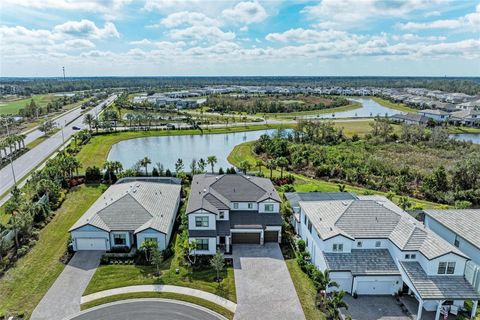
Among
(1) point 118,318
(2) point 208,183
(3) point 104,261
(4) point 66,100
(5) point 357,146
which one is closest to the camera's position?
(1) point 118,318

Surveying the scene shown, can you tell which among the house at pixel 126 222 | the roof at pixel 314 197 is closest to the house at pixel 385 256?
the roof at pixel 314 197

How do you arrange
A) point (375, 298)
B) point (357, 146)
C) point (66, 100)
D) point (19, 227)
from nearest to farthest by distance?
point (375, 298)
point (19, 227)
point (357, 146)
point (66, 100)

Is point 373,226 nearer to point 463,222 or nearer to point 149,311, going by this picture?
point 463,222

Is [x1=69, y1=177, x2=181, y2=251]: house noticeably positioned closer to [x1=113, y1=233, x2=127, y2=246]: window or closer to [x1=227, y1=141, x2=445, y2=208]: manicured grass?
[x1=113, y1=233, x2=127, y2=246]: window

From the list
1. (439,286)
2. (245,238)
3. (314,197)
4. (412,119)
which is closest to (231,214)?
(245,238)

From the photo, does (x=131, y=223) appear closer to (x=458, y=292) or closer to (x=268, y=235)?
(x=268, y=235)

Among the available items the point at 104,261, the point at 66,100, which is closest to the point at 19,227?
the point at 104,261

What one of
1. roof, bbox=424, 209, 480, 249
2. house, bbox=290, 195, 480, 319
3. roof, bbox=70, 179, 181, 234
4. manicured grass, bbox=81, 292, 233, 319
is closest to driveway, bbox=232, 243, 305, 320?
manicured grass, bbox=81, 292, 233, 319
